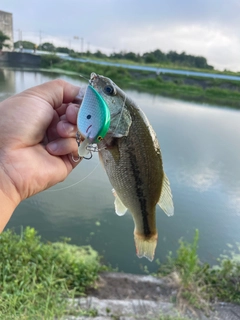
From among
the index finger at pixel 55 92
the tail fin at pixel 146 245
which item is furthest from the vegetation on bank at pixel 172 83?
the tail fin at pixel 146 245

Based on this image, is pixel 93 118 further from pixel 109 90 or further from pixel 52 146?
pixel 52 146

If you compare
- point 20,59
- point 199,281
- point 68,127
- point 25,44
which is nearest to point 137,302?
point 199,281

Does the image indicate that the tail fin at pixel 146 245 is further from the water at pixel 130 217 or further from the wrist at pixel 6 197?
the water at pixel 130 217

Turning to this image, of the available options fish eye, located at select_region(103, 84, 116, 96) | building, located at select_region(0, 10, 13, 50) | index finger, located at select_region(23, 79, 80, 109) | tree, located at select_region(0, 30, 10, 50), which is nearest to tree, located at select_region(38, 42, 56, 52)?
building, located at select_region(0, 10, 13, 50)

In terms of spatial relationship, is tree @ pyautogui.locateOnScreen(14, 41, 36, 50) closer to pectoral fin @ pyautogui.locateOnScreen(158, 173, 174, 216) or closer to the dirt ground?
the dirt ground

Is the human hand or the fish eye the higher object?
the fish eye

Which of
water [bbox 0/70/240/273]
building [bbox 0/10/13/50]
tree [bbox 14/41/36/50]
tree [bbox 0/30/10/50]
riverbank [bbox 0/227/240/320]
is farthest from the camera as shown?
tree [bbox 14/41/36/50]
